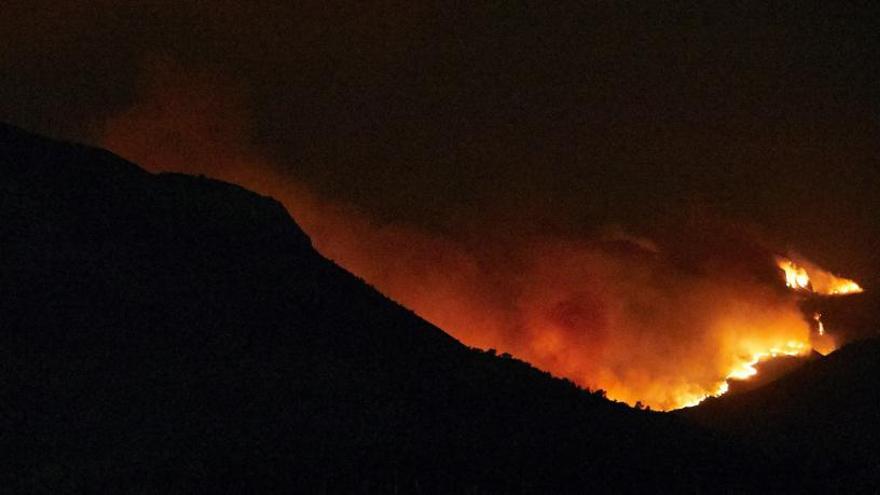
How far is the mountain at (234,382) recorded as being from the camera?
64.5 ft

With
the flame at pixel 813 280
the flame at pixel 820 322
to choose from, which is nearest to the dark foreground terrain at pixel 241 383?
the flame at pixel 820 322

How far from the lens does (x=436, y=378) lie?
28078mm

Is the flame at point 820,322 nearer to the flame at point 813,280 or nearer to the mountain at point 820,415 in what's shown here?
the flame at point 813,280

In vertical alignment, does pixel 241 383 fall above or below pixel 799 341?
below

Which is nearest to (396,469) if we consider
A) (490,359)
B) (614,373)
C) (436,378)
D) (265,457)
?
(265,457)

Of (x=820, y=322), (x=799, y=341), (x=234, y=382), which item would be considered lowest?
(x=234, y=382)

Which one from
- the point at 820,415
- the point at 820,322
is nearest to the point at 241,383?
the point at 820,415

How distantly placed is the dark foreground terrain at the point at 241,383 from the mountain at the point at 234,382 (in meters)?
0.07

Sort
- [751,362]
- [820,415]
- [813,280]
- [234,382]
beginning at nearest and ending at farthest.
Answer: [234,382], [820,415], [751,362], [813,280]

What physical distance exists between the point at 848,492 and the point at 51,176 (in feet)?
100

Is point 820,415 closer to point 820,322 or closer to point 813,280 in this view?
point 820,322

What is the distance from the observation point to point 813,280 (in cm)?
12256

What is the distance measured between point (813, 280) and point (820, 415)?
266 ft

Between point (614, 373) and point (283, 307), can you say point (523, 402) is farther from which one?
point (614, 373)
